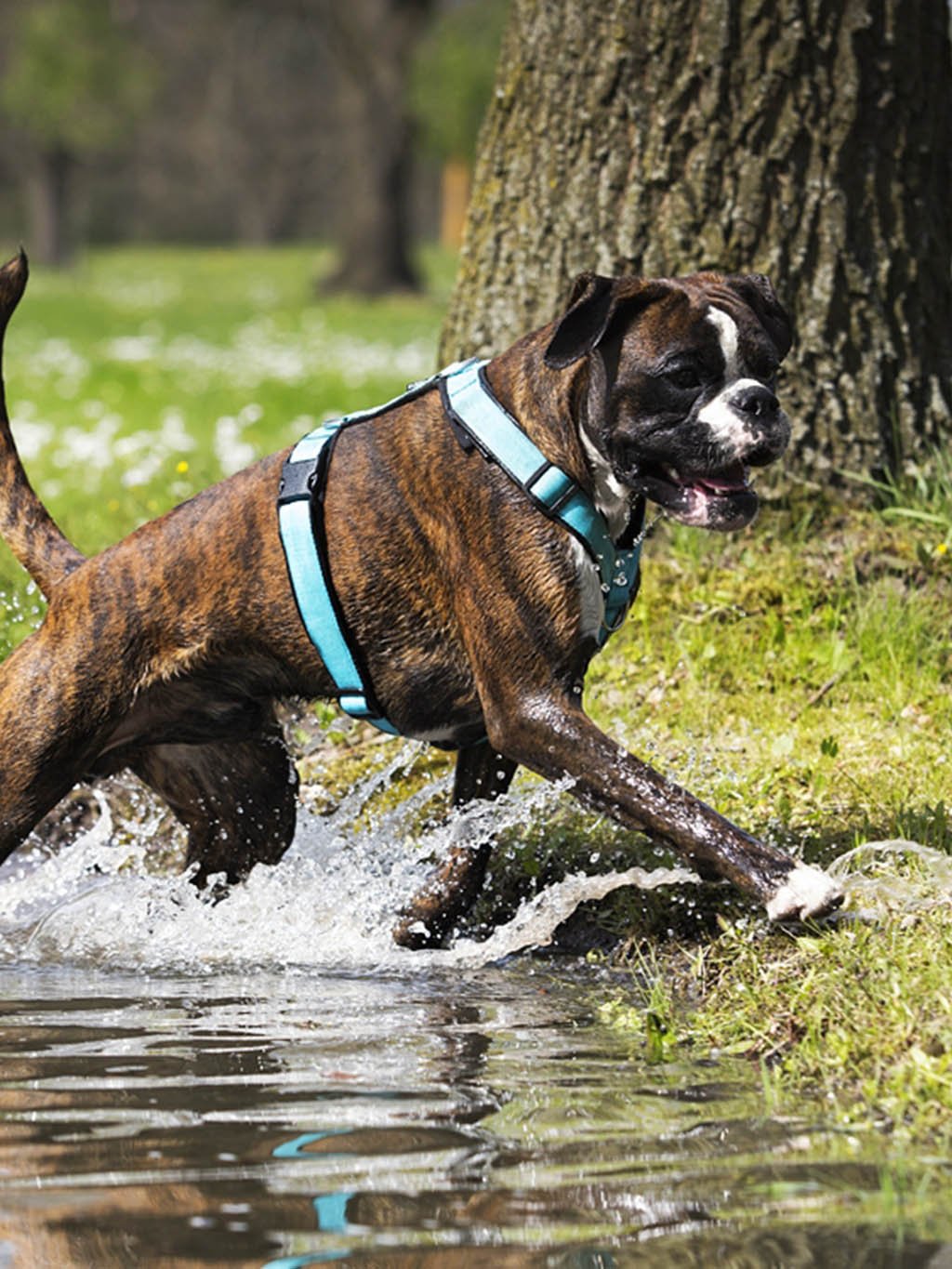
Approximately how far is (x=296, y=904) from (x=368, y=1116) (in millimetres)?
1701

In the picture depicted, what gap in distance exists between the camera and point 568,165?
253 inches

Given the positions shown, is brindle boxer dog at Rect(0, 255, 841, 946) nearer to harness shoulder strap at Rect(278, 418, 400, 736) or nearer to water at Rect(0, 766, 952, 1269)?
harness shoulder strap at Rect(278, 418, 400, 736)

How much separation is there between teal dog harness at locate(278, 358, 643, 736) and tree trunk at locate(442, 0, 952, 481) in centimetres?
202

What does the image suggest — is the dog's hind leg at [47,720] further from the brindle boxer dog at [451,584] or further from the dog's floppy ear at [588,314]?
the dog's floppy ear at [588,314]

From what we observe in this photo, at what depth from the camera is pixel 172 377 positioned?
16078 millimetres

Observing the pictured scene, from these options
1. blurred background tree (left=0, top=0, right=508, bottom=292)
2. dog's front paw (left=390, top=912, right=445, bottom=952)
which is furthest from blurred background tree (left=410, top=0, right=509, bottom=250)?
dog's front paw (left=390, top=912, right=445, bottom=952)

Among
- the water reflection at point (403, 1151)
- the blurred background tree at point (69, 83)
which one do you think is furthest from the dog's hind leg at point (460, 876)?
the blurred background tree at point (69, 83)

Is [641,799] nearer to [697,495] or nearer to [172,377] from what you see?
[697,495]

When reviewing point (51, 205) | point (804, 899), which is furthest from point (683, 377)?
point (51, 205)

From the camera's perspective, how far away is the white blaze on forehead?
4184 mm

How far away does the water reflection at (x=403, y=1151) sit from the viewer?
2.81m

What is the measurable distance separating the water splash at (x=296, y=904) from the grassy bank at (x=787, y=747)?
10.1 inches

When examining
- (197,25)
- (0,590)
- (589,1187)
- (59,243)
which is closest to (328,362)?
(0,590)

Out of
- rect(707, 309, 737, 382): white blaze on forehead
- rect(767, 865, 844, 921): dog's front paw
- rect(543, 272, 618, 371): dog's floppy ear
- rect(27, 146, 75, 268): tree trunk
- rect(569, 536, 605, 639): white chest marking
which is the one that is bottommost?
rect(27, 146, 75, 268): tree trunk
